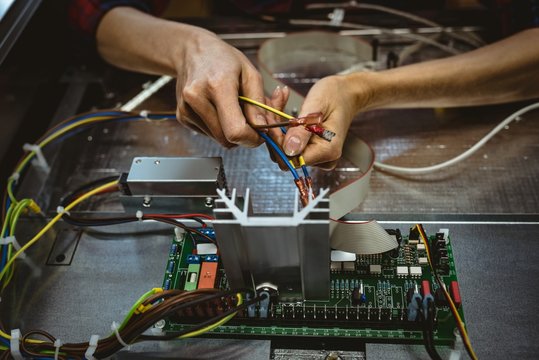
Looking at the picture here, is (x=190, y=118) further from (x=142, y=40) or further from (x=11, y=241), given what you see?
(x=11, y=241)

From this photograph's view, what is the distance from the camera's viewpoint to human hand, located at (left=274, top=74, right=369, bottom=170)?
1201 millimetres

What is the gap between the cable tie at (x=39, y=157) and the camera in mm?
1557

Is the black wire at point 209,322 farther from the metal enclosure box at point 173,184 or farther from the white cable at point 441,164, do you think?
the white cable at point 441,164

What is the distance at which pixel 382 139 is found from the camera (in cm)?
159

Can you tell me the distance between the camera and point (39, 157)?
1.57 meters

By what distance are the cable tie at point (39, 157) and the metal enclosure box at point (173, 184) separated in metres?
0.40

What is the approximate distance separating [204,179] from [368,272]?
18.6 inches

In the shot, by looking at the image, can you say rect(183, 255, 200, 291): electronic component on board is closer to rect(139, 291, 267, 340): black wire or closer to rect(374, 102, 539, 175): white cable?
rect(139, 291, 267, 340): black wire

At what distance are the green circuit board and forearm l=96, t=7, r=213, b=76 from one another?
73 centimetres

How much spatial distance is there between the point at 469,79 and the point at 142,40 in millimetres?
1090

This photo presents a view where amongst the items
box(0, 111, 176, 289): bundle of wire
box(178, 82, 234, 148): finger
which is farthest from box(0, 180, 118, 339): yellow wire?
box(178, 82, 234, 148): finger

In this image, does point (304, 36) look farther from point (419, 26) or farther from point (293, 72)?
point (419, 26)

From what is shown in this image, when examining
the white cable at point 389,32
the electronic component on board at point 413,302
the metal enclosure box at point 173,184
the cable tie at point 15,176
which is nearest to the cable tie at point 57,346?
the metal enclosure box at point 173,184

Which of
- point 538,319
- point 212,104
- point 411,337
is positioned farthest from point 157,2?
point 538,319
